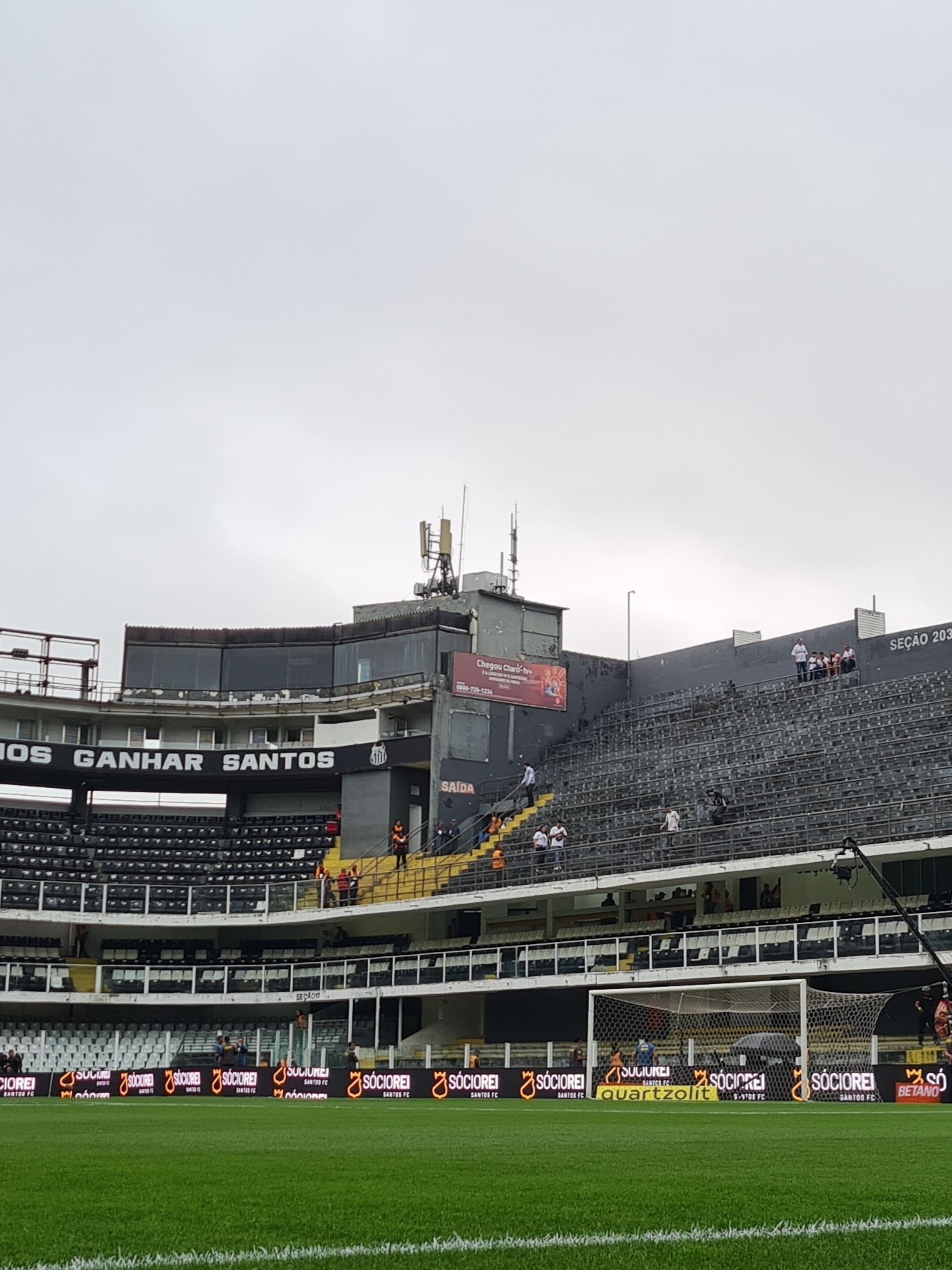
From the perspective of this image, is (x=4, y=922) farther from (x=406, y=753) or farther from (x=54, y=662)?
(x=406, y=753)

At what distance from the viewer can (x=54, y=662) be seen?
65938 mm

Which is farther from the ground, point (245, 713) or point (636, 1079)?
point (245, 713)

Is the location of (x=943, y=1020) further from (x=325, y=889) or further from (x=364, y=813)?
(x=364, y=813)

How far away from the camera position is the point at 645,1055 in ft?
128

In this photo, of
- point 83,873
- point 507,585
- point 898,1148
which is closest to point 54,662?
point 83,873

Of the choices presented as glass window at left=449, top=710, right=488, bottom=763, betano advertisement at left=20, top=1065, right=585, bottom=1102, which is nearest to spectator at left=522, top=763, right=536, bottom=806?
glass window at left=449, top=710, right=488, bottom=763

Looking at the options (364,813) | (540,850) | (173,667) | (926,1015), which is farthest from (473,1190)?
(173,667)

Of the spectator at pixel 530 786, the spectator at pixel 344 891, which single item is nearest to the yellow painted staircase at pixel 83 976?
the spectator at pixel 344 891

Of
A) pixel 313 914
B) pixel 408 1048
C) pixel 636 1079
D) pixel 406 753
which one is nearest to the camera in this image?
pixel 636 1079

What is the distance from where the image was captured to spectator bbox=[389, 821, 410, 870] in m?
57.6

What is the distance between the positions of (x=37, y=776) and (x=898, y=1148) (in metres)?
56.6

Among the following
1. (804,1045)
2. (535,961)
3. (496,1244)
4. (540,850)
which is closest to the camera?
(496,1244)

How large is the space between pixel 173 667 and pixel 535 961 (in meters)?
26.1

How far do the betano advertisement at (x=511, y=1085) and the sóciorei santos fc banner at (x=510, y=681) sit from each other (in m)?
21.9
